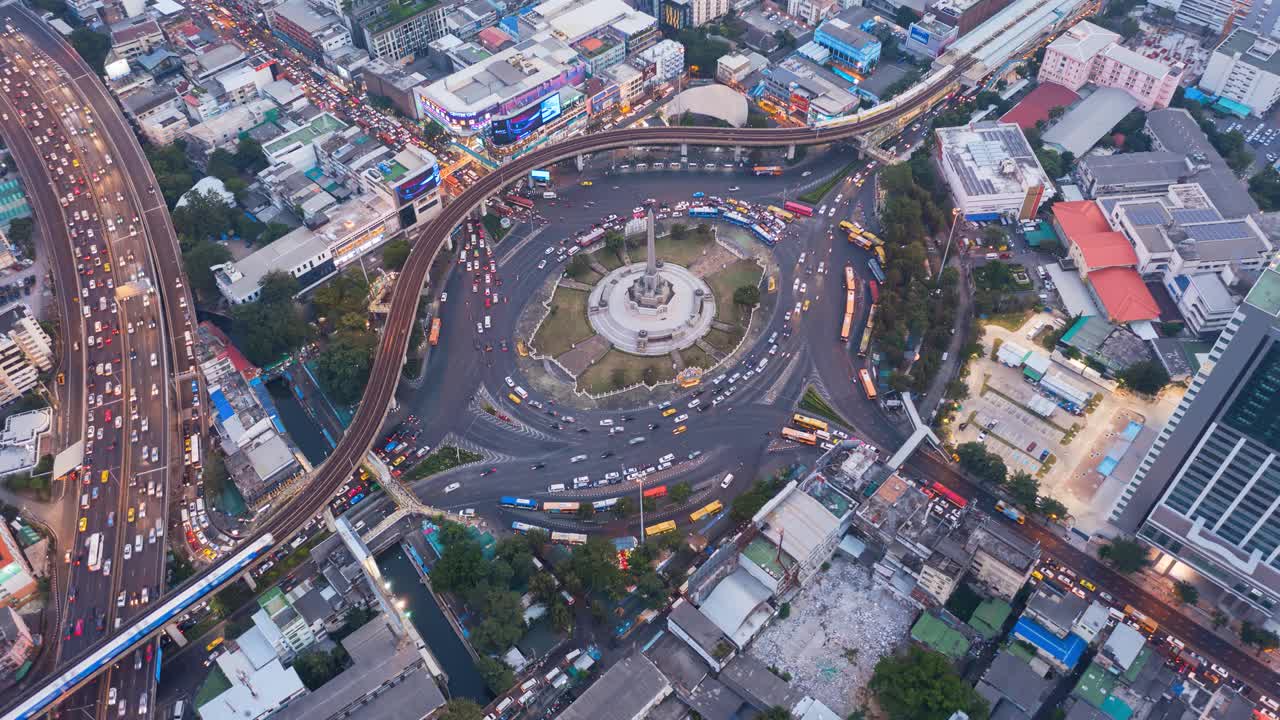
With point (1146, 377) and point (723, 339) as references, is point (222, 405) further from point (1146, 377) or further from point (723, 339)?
point (1146, 377)

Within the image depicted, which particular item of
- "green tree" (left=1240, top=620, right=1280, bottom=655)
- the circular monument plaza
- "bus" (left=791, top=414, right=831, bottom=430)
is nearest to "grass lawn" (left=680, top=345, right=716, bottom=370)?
the circular monument plaza

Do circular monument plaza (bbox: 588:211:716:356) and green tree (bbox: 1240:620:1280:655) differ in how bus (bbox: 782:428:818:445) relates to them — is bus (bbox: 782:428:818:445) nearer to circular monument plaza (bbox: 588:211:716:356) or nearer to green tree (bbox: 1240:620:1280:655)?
circular monument plaza (bbox: 588:211:716:356)

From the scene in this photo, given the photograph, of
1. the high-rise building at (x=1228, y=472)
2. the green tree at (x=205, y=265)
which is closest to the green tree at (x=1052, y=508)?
the high-rise building at (x=1228, y=472)

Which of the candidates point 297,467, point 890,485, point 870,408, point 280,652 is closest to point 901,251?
point 870,408

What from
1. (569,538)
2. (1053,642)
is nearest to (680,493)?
(569,538)

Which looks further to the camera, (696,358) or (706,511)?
(696,358)

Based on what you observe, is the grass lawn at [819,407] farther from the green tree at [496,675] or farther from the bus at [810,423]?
the green tree at [496,675]

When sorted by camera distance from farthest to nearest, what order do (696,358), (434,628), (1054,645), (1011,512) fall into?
(696,358)
(1011,512)
(434,628)
(1054,645)
